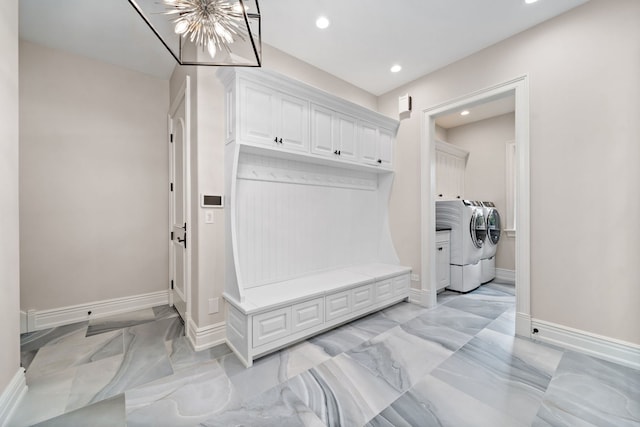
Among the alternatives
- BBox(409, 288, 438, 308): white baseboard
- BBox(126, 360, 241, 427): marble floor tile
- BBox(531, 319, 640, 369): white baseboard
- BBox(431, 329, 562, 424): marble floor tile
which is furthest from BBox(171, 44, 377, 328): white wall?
BBox(531, 319, 640, 369): white baseboard

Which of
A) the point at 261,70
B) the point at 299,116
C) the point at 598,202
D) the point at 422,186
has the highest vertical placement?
the point at 261,70

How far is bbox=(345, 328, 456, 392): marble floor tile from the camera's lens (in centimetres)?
187

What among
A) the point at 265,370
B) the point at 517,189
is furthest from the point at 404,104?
the point at 265,370

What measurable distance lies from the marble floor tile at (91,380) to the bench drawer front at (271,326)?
102 cm

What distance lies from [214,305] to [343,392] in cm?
131

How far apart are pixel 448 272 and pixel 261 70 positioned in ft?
12.1

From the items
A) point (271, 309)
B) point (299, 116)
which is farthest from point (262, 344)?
point (299, 116)

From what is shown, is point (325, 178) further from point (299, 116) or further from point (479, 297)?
point (479, 297)

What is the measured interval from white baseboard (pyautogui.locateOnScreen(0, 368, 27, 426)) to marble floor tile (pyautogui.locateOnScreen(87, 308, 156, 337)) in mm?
908

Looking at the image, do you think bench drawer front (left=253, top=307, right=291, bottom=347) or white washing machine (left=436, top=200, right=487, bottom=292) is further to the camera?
white washing machine (left=436, top=200, right=487, bottom=292)

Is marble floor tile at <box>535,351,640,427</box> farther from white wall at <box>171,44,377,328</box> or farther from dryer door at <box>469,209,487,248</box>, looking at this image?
white wall at <box>171,44,377,328</box>

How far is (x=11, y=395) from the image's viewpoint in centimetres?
152

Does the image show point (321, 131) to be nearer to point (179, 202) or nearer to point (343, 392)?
point (179, 202)

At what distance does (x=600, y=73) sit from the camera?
2.11 metres
